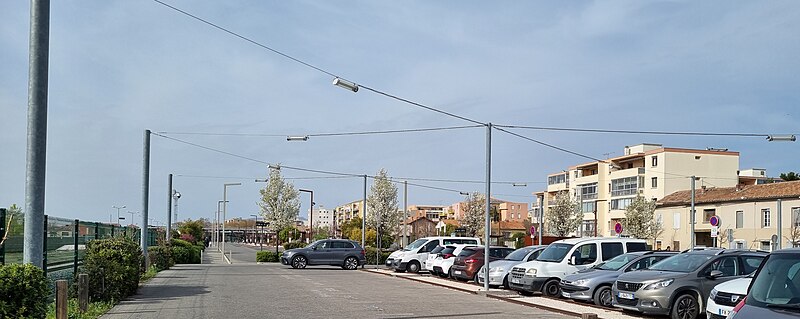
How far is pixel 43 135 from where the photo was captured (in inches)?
401

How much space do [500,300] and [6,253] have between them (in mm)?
12881

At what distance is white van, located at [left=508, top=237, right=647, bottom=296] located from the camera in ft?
74.2

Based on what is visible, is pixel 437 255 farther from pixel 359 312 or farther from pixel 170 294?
pixel 359 312

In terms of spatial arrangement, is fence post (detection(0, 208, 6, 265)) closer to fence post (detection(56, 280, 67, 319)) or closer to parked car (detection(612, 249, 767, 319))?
fence post (detection(56, 280, 67, 319))

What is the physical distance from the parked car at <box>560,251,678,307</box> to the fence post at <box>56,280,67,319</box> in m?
12.5

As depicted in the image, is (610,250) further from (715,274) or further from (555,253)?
(715,274)

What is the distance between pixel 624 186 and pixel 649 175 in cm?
383

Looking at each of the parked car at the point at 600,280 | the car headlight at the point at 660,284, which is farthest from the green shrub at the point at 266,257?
the car headlight at the point at 660,284

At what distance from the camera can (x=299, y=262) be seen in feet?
135

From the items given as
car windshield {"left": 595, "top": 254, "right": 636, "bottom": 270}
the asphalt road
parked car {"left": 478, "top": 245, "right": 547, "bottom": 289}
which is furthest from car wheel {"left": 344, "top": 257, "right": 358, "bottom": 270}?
car windshield {"left": 595, "top": 254, "right": 636, "bottom": 270}

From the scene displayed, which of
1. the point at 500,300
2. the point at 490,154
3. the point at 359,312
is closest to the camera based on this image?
the point at 359,312

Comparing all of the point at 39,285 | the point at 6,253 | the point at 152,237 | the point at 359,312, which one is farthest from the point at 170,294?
the point at 152,237

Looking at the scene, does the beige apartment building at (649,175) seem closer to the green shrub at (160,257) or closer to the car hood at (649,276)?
the green shrub at (160,257)

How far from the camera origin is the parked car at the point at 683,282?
16.2 m
